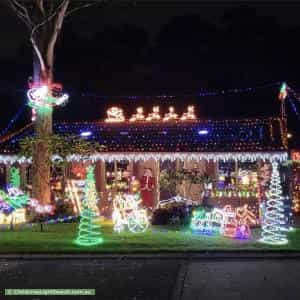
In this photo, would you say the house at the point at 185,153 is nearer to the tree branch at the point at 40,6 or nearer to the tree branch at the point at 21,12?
the tree branch at the point at 21,12

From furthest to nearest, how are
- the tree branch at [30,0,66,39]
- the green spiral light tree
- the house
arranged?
1. the house
2. the tree branch at [30,0,66,39]
3. the green spiral light tree

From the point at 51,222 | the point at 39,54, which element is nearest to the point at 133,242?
the point at 51,222

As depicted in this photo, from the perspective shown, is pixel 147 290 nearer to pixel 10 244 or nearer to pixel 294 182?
pixel 10 244

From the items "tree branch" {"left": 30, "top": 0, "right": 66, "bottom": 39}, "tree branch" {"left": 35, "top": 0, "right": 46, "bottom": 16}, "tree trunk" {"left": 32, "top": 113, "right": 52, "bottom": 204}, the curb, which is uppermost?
"tree branch" {"left": 35, "top": 0, "right": 46, "bottom": 16}

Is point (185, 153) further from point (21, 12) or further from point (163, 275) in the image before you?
point (163, 275)

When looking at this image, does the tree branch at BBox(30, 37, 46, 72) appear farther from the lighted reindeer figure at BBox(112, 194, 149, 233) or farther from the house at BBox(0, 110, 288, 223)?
the lighted reindeer figure at BBox(112, 194, 149, 233)

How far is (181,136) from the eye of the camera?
72.8 ft

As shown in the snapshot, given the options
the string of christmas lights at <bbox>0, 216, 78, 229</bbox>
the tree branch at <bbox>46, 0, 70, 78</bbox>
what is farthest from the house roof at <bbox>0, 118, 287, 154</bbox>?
the tree branch at <bbox>46, 0, 70, 78</bbox>

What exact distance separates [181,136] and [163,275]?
37.7ft

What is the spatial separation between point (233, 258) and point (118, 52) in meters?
23.5

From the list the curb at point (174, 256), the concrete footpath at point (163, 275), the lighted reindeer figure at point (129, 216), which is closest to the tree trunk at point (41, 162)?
the lighted reindeer figure at point (129, 216)

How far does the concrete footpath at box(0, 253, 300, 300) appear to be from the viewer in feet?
30.9

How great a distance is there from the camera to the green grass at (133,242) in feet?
45.4

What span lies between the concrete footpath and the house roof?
811cm
